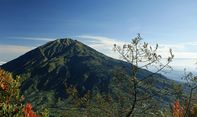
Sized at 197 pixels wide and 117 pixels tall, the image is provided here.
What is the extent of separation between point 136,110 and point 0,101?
13239mm

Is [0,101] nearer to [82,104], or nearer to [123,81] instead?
[82,104]

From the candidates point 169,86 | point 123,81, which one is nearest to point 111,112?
point 123,81

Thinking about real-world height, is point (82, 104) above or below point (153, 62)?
below

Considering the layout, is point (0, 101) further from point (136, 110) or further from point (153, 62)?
point (153, 62)

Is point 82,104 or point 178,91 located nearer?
point 178,91

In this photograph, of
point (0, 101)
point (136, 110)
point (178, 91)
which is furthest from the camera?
point (0, 101)

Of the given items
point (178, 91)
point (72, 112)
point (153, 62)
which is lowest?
point (72, 112)

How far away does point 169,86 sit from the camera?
29172 mm

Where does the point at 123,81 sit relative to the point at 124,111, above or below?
Answer: above

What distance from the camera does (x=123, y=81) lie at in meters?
30.5

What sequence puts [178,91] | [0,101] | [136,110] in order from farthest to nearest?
1. [0,101]
2. [136,110]
3. [178,91]

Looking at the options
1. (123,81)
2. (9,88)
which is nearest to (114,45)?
(123,81)

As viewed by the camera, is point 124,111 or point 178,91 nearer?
point 178,91

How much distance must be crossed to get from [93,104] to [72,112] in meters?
2.17
